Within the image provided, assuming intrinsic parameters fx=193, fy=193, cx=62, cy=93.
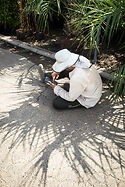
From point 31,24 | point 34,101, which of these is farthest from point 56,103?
point 31,24

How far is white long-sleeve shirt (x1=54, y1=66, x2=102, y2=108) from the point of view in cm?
228

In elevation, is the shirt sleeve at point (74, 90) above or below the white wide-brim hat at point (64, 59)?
below

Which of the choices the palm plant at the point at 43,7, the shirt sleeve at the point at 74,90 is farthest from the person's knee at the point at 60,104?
the palm plant at the point at 43,7

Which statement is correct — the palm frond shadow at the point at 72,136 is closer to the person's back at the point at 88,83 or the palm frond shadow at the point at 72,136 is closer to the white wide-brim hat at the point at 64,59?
the person's back at the point at 88,83

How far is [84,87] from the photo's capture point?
2.37 meters

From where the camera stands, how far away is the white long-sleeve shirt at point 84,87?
228 cm

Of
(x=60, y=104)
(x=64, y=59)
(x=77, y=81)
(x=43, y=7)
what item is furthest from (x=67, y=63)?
(x=43, y=7)

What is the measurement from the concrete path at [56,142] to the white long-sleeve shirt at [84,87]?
0.60 feet

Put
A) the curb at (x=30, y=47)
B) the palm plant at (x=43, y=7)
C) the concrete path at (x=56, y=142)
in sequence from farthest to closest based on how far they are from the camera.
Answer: the curb at (x=30, y=47), the palm plant at (x=43, y=7), the concrete path at (x=56, y=142)

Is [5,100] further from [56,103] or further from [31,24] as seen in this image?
[31,24]

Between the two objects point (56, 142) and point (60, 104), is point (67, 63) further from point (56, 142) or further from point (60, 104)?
point (56, 142)

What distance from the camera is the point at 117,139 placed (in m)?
2.24

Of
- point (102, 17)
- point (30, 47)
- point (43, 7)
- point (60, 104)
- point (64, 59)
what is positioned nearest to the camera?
point (64, 59)

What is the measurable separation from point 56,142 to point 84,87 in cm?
74
